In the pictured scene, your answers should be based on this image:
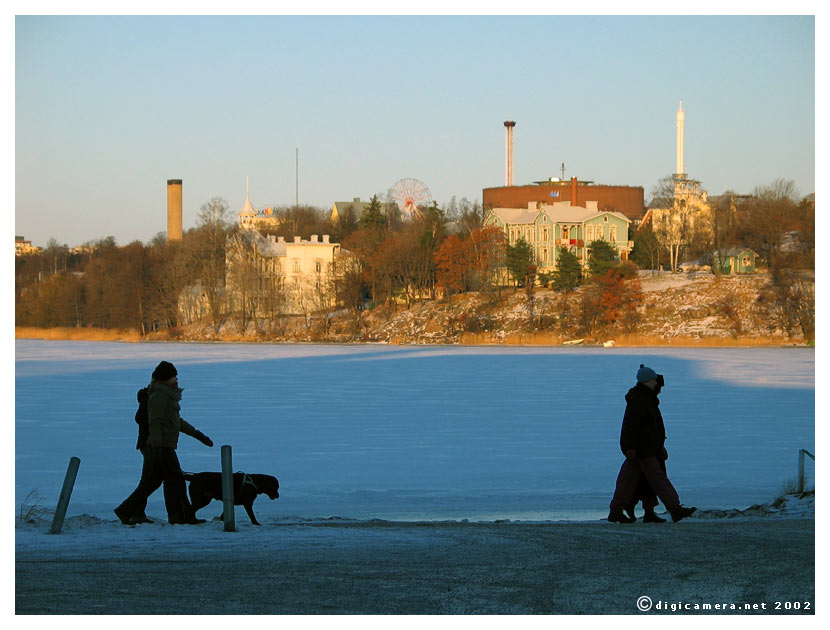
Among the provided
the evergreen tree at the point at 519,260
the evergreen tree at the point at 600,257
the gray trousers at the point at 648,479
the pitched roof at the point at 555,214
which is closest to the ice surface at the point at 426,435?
the gray trousers at the point at 648,479

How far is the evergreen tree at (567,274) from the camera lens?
85375 mm

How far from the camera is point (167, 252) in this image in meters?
101

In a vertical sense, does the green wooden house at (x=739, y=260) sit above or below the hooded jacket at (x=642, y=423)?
above

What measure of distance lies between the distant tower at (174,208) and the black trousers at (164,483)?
112919 mm

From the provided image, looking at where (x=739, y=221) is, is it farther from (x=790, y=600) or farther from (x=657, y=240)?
(x=790, y=600)

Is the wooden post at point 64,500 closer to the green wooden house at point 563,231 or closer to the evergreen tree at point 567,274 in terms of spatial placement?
the evergreen tree at point 567,274

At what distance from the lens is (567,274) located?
8538 cm

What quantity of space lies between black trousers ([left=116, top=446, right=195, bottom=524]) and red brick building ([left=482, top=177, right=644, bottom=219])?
10513 centimetres

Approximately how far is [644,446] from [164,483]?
534 cm

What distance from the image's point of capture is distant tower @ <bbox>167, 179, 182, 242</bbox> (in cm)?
12231

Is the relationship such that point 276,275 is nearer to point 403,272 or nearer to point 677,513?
point 403,272

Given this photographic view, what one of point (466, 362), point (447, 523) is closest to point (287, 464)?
point (447, 523)

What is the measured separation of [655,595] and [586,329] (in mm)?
73190

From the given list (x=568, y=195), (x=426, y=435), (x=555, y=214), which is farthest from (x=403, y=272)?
(x=426, y=435)
